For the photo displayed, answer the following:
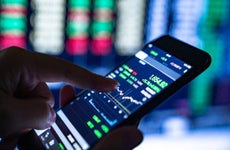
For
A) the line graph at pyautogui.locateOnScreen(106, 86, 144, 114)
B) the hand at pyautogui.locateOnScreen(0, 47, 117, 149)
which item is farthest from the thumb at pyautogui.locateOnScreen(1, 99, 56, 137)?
the line graph at pyautogui.locateOnScreen(106, 86, 144, 114)

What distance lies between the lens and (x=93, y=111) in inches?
27.1

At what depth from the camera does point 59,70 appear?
0.65 m

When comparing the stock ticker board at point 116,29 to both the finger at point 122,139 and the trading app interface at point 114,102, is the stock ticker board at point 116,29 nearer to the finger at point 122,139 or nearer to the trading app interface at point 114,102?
the trading app interface at point 114,102

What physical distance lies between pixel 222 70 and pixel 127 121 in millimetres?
844

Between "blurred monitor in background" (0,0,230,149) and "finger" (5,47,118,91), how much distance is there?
20.3 inches

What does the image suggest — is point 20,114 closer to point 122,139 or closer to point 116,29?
point 122,139

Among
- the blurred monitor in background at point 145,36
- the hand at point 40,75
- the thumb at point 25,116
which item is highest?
the hand at point 40,75

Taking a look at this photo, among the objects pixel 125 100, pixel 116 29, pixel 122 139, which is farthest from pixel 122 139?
pixel 116 29

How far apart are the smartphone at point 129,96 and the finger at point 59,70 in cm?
5

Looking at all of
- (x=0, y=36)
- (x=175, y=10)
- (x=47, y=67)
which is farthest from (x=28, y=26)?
(x=47, y=67)

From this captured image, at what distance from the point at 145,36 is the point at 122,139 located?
76 centimetres

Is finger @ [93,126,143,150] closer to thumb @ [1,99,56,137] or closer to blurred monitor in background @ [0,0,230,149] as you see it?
thumb @ [1,99,56,137]

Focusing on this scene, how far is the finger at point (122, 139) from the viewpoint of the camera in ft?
1.87

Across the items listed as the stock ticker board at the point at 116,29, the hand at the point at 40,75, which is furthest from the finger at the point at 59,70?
the stock ticker board at the point at 116,29
